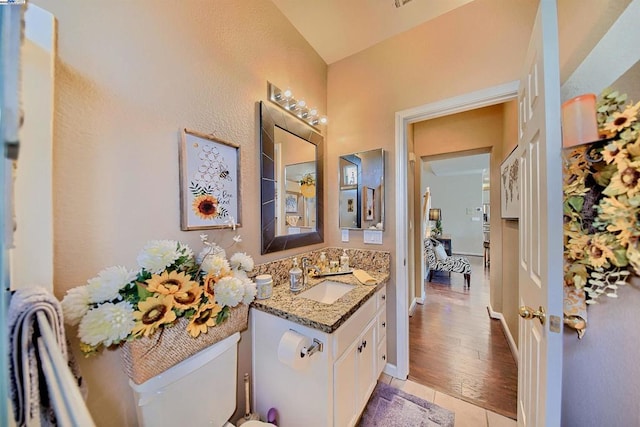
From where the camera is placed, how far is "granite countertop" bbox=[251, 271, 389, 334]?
1.02m

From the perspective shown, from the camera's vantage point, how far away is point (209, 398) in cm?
92

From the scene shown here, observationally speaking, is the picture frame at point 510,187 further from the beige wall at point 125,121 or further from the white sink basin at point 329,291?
the beige wall at point 125,121

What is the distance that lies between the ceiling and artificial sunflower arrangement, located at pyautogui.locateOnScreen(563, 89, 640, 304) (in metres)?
1.31

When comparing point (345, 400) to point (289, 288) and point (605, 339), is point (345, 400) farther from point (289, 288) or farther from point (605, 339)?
point (605, 339)

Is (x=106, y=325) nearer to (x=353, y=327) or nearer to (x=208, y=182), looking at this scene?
(x=208, y=182)

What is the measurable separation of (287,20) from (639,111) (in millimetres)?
1944

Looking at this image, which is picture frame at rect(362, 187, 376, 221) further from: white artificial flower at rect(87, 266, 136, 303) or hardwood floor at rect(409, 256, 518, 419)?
white artificial flower at rect(87, 266, 136, 303)

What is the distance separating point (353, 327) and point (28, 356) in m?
1.16

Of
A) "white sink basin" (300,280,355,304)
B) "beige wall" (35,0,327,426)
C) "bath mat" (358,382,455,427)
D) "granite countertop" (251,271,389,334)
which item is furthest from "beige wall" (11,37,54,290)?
"bath mat" (358,382,455,427)

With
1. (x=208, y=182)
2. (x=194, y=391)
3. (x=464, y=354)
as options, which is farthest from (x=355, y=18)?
(x=464, y=354)

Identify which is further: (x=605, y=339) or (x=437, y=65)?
(x=437, y=65)

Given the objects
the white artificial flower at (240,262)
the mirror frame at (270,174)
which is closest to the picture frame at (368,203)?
the mirror frame at (270,174)

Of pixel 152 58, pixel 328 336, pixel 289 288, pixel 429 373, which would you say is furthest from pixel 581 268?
pixel 152 58

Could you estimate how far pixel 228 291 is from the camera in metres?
0.96
